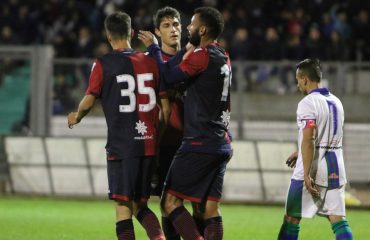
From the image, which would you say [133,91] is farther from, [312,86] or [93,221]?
[93,221]

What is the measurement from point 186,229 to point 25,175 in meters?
8.96

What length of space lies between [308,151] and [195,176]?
3.47ft

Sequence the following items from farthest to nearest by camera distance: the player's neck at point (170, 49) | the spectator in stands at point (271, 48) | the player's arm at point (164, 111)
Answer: the spectator in stands at point (271, 48)
the player's neck at point (170, 49)
the player's arm at point (164, 111)

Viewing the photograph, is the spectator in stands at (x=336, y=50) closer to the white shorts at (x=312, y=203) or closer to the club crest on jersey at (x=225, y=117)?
the white shorts at (x=312, y=203)

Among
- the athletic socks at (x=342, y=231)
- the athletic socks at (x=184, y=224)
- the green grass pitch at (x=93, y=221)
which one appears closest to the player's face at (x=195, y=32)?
the athletic socks at (x=184, y=224)

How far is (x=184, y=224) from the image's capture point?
833 centimetres

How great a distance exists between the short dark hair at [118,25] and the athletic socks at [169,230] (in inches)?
70.8

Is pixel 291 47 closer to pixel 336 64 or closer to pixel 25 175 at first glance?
pixel 336 64

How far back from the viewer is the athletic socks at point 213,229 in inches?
332

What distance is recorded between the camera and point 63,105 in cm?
1741

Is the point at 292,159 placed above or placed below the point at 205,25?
below

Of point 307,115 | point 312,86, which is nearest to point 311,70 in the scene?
point 312,86

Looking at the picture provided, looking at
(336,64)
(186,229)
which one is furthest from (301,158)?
(336,64)

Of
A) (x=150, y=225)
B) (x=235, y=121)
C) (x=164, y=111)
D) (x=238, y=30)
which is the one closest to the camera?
(x=150, y=225)
